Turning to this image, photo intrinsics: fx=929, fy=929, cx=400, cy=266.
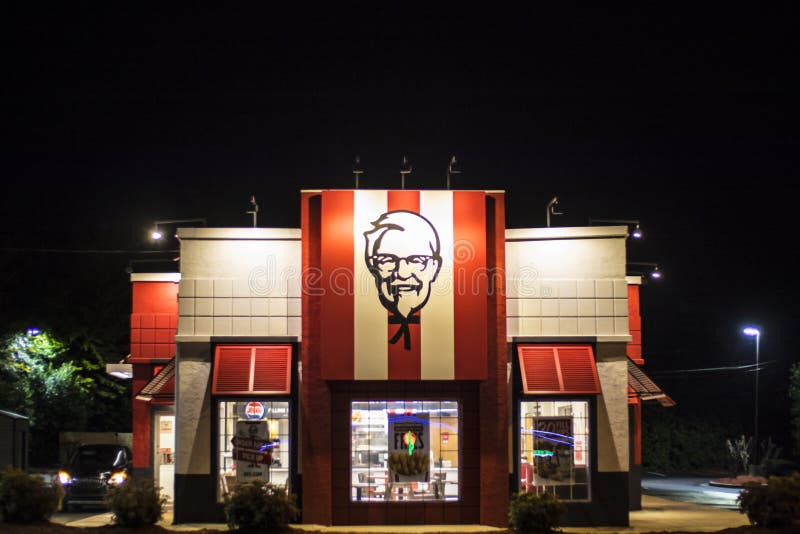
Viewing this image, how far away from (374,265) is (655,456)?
33.0 meters

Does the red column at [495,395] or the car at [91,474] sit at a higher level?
the red column at [495,395]

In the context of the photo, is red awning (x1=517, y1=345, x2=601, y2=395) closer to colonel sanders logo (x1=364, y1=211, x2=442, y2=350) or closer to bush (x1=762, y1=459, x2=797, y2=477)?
colonel sanders logo (x1=364, y1=211, x2=442, y2=350)

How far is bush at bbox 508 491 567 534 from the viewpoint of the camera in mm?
15344

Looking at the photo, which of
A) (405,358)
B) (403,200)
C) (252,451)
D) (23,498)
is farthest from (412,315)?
(23,498)

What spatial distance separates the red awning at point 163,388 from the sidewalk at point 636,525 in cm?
263

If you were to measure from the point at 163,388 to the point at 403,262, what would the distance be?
6.85m

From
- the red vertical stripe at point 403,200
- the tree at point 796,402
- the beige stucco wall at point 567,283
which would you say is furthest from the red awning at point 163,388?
the tree at point 796,402

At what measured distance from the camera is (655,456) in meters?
47.3

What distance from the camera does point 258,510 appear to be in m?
15.0

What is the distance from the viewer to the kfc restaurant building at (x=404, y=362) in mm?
18750

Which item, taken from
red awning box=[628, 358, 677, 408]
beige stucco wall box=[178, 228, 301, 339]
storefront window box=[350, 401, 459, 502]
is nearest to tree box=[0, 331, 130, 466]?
beige stucco wall box=[178, 228, 301, 339]

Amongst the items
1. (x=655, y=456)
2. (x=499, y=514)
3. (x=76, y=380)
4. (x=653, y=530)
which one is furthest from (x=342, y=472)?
(x=655, y=456)

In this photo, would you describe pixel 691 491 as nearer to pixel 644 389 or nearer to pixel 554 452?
pixel 644 389

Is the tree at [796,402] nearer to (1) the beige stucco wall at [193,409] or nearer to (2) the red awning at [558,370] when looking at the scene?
(2) the red awning at [558,370]
